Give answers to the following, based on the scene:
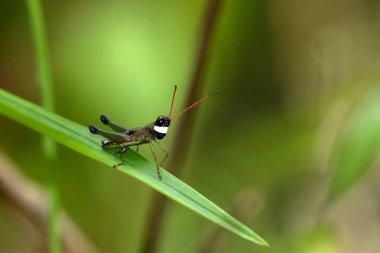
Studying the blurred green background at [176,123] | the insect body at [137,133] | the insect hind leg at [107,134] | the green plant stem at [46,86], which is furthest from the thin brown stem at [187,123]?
the blurred green background at [176,123]

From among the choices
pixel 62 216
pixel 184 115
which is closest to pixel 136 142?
pixel 184 115

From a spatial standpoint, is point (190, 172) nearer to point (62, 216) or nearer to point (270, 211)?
point (270, 211)

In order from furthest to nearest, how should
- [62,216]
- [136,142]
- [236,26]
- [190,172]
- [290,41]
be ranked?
[290,41], [236,26], [190,172], [62,216], [136,142]

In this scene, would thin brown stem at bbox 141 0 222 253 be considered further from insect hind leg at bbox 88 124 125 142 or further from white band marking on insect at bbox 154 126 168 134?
insect hind leg at bbox 88 124 125 142

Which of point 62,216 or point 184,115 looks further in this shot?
point 62,216

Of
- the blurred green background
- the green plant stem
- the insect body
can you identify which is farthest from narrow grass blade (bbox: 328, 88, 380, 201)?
the blurred green background

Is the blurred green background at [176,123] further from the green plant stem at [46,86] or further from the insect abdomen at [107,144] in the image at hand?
the insect abdomen at [107,144]

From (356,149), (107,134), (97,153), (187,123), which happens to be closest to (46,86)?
(107,134)
